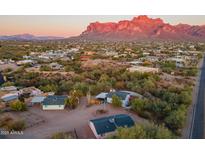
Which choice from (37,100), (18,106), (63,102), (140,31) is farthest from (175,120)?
(140,31)

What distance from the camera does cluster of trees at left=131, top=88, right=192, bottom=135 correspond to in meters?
10.3

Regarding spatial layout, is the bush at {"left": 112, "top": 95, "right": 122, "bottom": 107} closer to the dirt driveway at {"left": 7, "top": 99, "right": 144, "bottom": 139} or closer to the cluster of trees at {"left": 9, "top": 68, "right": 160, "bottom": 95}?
the dirt driveway at {"left": 7, "top": 99, "right": 144, "bottom": 139}

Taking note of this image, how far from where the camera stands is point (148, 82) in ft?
50.6

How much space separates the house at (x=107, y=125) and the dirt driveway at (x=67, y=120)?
1.14ft

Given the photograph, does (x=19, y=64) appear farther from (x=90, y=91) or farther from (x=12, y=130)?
(x=12, y=130)

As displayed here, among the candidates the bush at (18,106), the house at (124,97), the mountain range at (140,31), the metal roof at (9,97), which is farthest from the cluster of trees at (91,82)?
the mountain range at (140,31)

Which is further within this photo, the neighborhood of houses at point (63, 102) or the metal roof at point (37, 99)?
the metal roof at point (37, 99)

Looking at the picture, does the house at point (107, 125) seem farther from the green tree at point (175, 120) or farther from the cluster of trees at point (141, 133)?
the green tree at point (175, 120)

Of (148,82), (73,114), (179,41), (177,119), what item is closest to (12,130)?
(73,114)

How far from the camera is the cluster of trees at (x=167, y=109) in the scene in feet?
33.9

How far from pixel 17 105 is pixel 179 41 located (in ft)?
181

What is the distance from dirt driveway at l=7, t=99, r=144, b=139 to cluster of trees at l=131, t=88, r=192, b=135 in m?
0.55

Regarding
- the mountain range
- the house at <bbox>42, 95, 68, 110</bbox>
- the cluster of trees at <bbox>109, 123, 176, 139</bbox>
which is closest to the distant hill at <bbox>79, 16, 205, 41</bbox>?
the mountain range

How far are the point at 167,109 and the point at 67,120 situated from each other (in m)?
4.71
